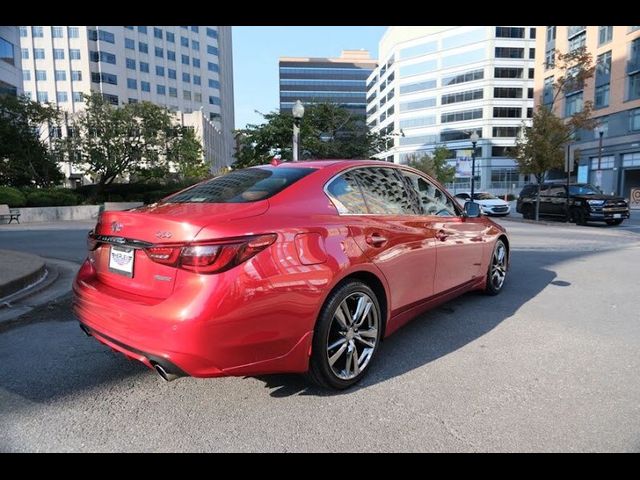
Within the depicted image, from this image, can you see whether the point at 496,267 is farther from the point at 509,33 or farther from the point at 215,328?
the point at 509,33

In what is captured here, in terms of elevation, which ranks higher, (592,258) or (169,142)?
(169,142)

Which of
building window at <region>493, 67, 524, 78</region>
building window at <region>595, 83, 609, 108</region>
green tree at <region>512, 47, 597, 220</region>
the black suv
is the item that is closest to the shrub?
green tree at <region>512, 47, 597, 220</region>

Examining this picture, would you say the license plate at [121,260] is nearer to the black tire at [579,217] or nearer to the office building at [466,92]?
the black tire at [579,217]

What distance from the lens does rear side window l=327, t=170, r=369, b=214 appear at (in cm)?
318

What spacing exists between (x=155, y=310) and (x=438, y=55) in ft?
273

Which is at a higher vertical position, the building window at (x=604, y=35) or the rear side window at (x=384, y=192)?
the building window at (x=604, y=35)

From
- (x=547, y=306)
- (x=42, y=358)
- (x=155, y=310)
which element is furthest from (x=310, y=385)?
(x=547, y=306)

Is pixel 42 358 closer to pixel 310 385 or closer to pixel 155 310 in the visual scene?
pixel 155 310

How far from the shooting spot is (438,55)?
250ft

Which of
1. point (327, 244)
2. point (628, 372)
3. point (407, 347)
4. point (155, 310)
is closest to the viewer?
point (155, 310)

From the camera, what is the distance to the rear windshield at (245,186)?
9.85 feet

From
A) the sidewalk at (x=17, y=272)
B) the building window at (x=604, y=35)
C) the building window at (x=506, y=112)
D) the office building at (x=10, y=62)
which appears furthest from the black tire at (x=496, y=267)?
the building window at (x=506, y=112)

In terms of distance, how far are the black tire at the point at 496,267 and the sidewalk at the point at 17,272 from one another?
5.74 metres

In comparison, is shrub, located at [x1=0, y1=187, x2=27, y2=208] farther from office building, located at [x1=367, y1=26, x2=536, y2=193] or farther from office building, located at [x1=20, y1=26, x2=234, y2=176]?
office building, located at [x1=367, y1=26, x2=536, y2=193]
